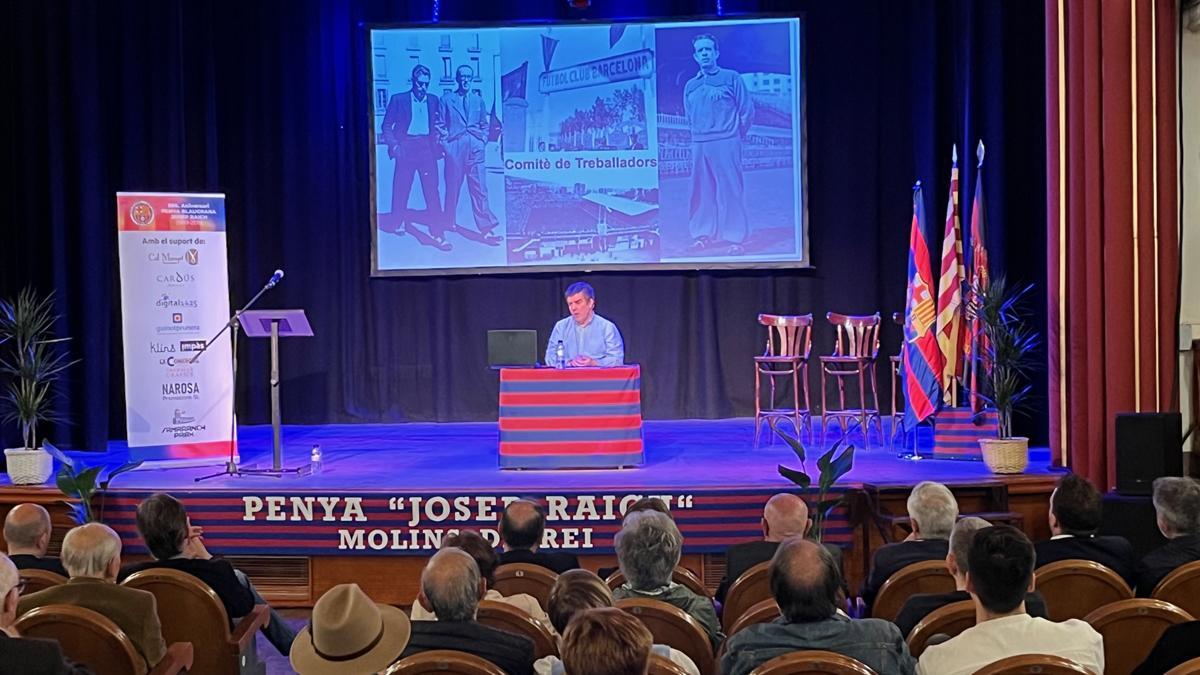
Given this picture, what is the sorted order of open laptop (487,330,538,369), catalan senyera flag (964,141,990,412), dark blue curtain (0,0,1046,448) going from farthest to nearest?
dark blue curtain (0,0,1046,448), catalan senyera flag (964,141,990,412), open laptop (487,330,538,369)

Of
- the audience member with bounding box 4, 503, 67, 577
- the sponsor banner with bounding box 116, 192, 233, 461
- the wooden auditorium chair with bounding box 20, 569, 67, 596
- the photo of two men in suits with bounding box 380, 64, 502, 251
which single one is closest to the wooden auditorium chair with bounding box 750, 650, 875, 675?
the wooden auditorium chair with bounding box 20, 569, 67, 596

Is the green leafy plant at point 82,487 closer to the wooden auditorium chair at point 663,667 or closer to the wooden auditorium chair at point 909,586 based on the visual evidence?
the wooden auditorium chair at point 909,586

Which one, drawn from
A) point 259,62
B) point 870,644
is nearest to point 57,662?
point 870,644

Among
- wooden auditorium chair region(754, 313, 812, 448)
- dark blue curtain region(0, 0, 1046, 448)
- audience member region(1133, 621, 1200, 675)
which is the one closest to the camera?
audience member region(1133, 621, 1200, 675)

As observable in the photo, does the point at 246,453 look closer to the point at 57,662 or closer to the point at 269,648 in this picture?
the point at 269,648

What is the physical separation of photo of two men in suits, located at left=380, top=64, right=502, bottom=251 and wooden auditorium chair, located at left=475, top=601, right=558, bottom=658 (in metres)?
7.06

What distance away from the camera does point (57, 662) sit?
287 cm

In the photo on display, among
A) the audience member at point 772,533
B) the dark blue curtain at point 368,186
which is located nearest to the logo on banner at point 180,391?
the dark blue curtain at point 368,186

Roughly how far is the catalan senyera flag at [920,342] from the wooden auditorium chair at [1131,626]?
486 centimetres

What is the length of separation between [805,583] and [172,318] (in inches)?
229

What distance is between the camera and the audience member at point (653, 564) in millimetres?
3559

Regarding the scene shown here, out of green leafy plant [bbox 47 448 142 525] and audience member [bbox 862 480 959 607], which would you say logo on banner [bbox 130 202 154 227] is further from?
A: audience member [bbox 862 480 959 607]

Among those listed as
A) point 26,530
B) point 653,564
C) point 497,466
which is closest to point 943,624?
point 653,564

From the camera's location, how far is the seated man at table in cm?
810
